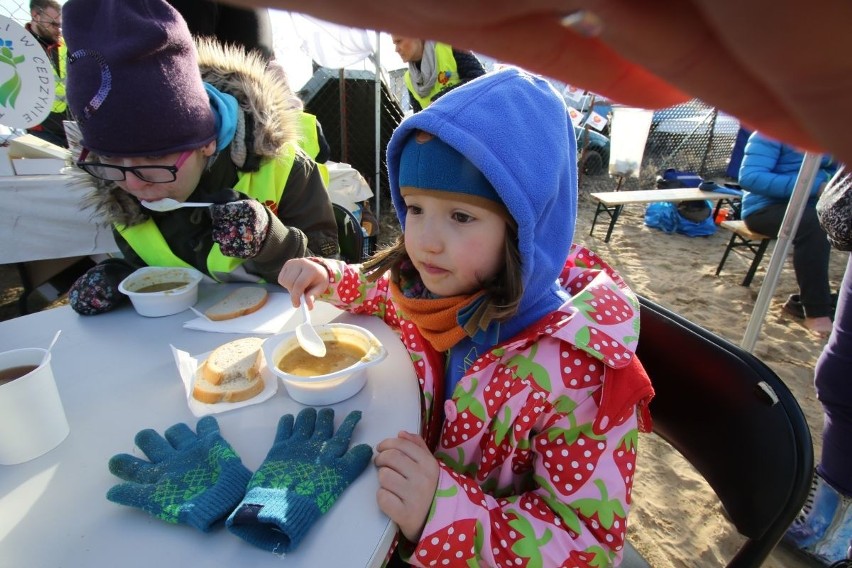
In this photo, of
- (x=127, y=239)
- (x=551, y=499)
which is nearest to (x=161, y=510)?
(x=551, y=499)

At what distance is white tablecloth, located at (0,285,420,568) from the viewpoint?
0.64 m

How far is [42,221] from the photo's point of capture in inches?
106

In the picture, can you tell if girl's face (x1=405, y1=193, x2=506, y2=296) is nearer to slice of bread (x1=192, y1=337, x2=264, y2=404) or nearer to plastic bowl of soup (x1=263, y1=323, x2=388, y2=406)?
plastic bowl of soup (x1=263, y1=323, x2=388, y2=406)

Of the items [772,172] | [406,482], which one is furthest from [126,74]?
[772,172]

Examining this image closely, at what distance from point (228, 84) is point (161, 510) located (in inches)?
65.0

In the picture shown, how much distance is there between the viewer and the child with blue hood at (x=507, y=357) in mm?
796

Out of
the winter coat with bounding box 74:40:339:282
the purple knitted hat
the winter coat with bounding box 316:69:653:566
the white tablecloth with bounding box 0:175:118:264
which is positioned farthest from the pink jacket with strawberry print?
the white tablecloth with bounding box 0:175:118:264

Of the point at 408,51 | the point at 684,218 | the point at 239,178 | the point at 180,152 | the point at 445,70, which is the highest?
the point at 408,51

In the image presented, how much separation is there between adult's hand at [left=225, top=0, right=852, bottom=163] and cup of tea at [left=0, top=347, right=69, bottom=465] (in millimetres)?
884

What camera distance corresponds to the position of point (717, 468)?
0.95 metres

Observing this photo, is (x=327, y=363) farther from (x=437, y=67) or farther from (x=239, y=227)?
(x=437, y=67)

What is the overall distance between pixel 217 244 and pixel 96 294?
386mm

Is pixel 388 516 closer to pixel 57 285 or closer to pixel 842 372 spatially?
pixel 842 372

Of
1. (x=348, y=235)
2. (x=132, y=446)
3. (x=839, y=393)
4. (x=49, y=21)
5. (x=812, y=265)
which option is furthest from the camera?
(x=49, y=21)
